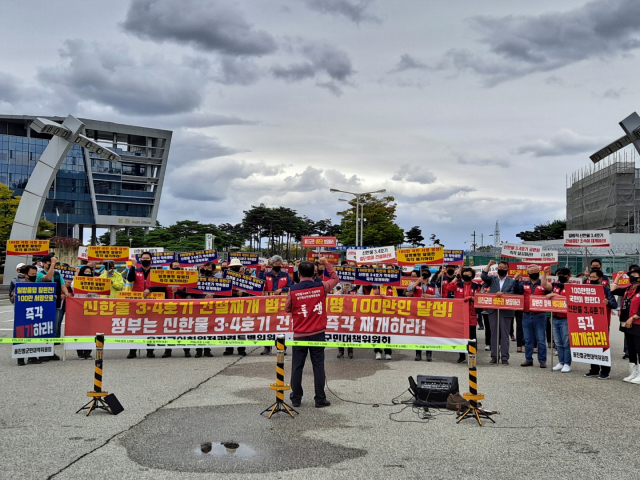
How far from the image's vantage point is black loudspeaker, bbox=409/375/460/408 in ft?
25.8

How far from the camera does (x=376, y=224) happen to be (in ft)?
250

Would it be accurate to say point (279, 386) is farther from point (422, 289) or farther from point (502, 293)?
point (422, 289)

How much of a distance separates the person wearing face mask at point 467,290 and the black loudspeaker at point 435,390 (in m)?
3.91

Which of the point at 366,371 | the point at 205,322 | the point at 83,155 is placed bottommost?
the point at 366,371

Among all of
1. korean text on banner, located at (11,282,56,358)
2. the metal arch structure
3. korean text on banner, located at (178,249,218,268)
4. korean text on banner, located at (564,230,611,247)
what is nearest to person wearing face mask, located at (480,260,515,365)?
korean text on banner, located at (11,282,56,358)

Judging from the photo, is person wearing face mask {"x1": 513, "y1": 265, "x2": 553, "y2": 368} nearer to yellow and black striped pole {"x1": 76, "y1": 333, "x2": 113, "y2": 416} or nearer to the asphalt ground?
the asphalt ground

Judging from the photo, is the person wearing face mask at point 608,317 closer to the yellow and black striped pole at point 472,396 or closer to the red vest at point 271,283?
the yellow and black striped pole at point 472,396

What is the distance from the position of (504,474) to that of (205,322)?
7.89 m

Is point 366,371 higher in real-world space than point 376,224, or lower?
lower

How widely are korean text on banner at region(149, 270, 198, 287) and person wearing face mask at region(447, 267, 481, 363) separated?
5.93 m

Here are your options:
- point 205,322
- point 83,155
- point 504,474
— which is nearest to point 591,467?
point 504,474

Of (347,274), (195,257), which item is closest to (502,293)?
(347,274)

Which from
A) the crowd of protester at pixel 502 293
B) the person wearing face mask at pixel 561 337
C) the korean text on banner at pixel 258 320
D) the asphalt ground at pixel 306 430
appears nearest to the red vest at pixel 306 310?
the asphalt ground at pixel 306 430

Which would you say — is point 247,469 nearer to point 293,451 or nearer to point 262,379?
point 293,451
